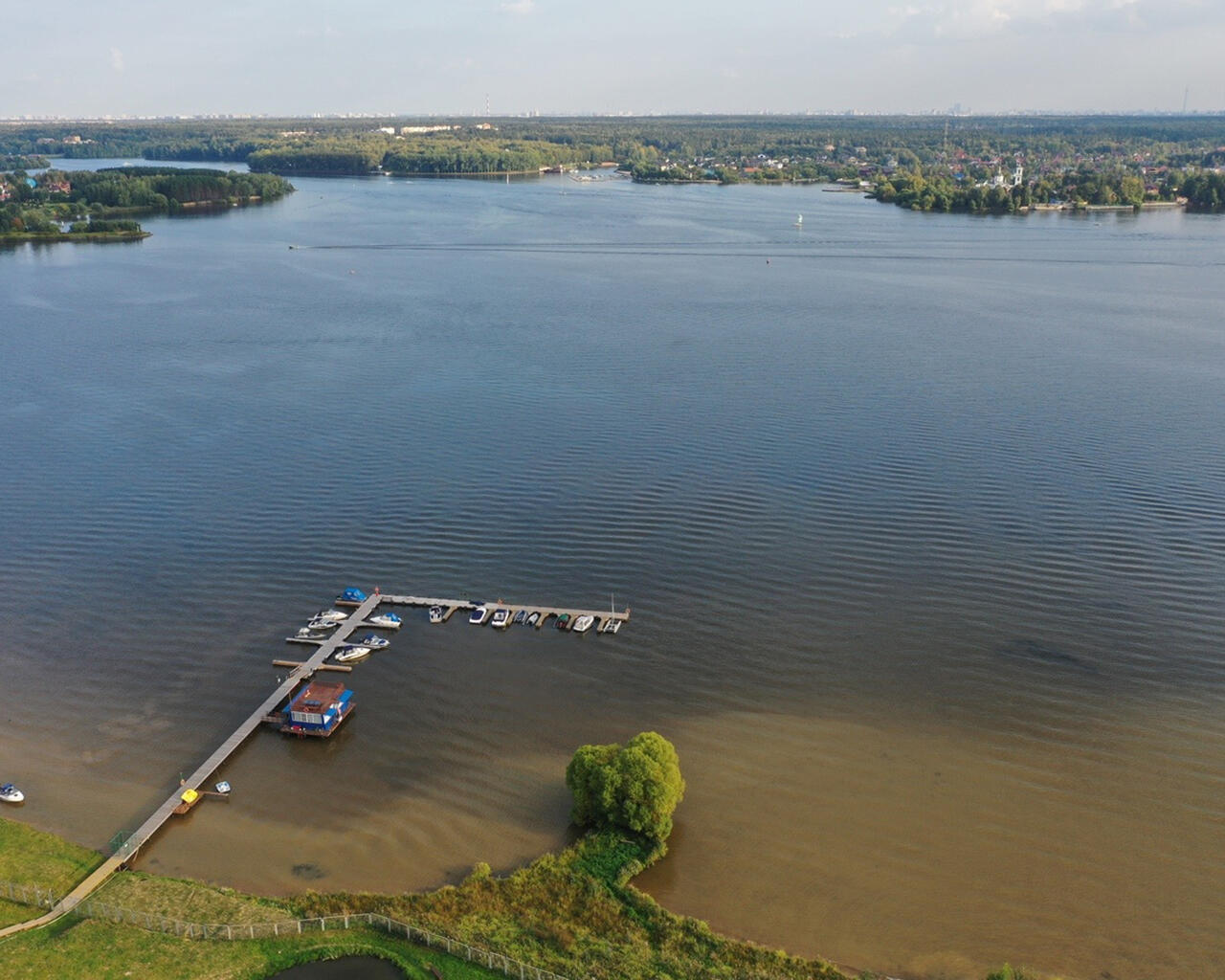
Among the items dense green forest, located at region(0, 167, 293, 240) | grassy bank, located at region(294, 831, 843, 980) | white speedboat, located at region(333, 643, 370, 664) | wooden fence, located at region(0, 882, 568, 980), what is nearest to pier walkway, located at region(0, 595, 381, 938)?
white speedboat, located at region(333, 643, 370, 664)

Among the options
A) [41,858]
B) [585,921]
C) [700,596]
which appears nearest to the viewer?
[585,921]

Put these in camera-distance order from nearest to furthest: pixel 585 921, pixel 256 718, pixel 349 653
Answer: pixel 585 921 → pixel 256 718 → pixel 349 653

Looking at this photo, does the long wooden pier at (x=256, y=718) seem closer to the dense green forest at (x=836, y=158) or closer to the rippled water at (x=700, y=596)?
the rippled water at (x=700, y=596)

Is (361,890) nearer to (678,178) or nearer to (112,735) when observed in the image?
(112,735)

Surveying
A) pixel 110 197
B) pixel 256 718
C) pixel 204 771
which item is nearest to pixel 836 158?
pixel 110 197

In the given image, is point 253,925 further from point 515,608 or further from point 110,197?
point 110,197

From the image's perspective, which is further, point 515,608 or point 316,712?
point 515,608

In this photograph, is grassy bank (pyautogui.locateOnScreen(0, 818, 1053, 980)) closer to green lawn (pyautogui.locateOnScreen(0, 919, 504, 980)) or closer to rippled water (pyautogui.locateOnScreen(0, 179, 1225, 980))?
green lawn (pyautogui.locateOnScreen(0, 919, 504, 980))
